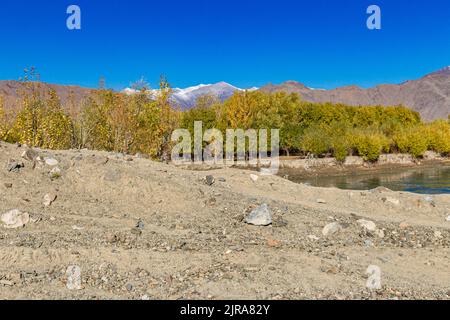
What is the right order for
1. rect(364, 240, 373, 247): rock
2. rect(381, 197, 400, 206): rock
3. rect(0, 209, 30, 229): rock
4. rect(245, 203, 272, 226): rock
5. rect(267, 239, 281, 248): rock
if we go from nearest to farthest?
rect(267, 239, 281, 248): rock → rect(0, 209, 30, 229): rock → rect(364, 240, 373, 247): rock → rect(245, 203, 272, 226): rock → rect(381, 197, 400, 206): rock

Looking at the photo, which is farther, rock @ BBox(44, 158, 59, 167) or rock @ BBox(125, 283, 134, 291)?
rock @ BBox(44, 158, 59, 167)

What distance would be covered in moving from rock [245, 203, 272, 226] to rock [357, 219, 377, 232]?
7.19ft

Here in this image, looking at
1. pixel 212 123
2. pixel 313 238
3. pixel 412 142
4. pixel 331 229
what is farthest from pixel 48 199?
pixel 412 142

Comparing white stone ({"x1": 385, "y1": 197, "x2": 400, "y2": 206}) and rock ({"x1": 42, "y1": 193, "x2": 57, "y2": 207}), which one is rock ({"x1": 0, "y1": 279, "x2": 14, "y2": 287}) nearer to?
rock ({"x1": 42, "y1": 193, "x2": 57, "y2": 207})

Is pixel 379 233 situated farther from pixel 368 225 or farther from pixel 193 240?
pixel 193 240

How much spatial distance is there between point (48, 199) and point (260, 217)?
501cm

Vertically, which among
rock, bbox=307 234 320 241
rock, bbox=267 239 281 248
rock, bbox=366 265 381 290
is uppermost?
rock, bbox=267 239 281 248

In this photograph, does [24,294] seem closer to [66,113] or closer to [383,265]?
[383,265]

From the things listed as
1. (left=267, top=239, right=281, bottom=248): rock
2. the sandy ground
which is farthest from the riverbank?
(left=267, top=239, right=281, bottom=248): rock

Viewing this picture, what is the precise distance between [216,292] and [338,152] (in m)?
58.5

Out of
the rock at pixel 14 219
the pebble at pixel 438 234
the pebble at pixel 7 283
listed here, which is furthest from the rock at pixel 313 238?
the rock at pixel 14 219

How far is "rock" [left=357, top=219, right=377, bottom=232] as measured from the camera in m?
9.89

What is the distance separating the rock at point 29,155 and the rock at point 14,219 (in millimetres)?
3137

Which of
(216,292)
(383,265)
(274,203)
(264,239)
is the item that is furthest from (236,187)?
(216,292)
